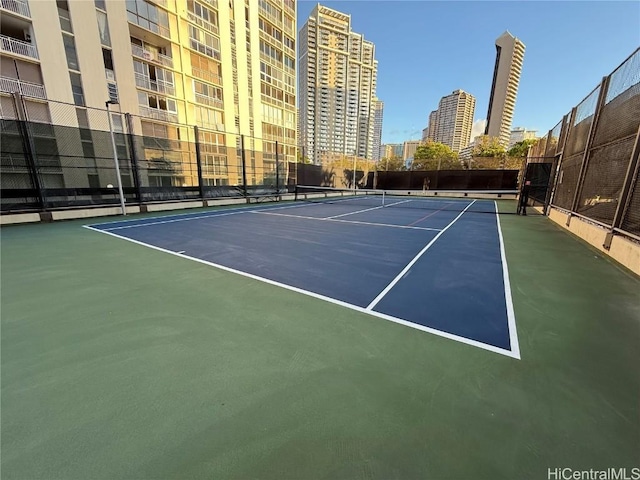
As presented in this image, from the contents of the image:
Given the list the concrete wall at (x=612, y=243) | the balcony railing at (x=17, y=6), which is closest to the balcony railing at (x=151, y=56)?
the balcony railing at (x=17, y=6)

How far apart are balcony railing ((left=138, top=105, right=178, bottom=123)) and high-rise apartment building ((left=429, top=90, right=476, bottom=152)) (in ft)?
261

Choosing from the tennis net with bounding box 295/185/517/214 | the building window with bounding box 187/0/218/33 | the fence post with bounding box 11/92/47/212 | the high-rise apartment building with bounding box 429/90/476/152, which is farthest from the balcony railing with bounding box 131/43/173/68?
the high-rise apartment building with bounding box 429/90/476/152

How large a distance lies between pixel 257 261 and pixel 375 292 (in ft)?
7.58

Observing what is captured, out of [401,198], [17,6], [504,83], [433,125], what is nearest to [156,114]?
[17,6]

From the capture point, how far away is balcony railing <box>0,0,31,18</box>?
564 inches

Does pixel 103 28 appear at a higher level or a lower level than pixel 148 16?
lower

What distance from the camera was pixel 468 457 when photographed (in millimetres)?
1487

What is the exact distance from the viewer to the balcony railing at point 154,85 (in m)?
20.6

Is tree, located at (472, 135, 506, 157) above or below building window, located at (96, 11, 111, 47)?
below

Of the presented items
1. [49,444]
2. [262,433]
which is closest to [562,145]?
[262,433]

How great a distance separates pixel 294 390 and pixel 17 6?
Result: 2455cm

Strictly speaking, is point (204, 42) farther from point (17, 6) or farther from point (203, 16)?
point (17, 6)

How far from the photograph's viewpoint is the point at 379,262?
199 inches

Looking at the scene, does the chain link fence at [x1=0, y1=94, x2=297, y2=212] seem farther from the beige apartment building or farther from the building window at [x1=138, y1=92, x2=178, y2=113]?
the building window at [x1=138, y1=92, x2=178, y2=113]
